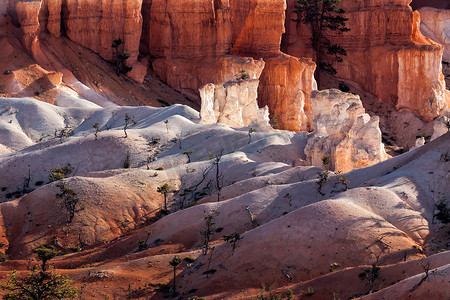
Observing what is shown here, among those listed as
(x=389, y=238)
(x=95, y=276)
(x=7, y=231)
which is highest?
(x=389, y=238)

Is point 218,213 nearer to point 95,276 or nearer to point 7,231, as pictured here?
point 95,276

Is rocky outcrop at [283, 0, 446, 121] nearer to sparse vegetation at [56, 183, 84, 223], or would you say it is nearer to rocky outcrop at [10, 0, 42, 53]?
rocky outcrop at [10, 0, 42, 53]

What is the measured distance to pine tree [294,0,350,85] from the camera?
98438mm

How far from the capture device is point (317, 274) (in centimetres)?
3538

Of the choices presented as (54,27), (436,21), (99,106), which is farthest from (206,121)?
(436,21)

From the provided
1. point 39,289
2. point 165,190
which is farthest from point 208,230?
Answer: point 39,289

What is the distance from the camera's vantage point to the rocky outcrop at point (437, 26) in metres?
116

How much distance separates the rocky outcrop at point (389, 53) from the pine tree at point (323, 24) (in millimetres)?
1018

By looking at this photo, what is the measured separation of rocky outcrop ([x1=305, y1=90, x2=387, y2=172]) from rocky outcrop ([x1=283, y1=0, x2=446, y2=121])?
133 feet

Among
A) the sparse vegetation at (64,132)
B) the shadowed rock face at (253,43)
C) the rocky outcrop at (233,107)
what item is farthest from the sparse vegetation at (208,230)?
the shadowed rock face at (253,43)

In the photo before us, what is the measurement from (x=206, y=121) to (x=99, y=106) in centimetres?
1414

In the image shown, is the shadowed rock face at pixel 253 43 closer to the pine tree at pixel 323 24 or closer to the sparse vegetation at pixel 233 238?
the pine tree at pixel 323 24

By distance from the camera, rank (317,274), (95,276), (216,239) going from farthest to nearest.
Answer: (216,239), (95,276), (317,274)

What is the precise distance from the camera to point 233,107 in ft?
237
